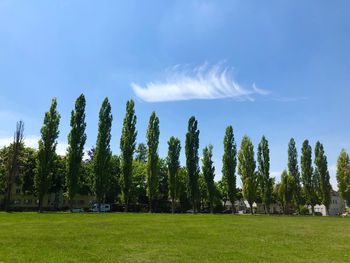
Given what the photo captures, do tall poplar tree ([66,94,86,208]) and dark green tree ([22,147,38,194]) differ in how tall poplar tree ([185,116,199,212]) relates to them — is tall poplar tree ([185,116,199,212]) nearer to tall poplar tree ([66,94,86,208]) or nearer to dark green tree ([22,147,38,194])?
tall poplar tree ([66,94,86,208])

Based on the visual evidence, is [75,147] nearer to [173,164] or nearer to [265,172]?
[173,164]

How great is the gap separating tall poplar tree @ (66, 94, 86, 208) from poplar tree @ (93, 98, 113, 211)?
294 centimetres

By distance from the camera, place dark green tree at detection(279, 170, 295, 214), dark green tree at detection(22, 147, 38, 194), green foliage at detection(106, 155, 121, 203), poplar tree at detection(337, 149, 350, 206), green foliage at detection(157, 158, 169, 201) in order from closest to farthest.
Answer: poplar tree at detection(337, 149, 350, 206) → dark green tree at detection(22, 147, 38, 194) → dark green tree at detection(279, 170, 295, 214) → green foliage at detection(106, 155, 121, 203) → green foliage at detection(157, 158, 169, 201)

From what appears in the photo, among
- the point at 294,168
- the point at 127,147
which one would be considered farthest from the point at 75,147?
the point at 294,168

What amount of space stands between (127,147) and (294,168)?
40714 millimetres

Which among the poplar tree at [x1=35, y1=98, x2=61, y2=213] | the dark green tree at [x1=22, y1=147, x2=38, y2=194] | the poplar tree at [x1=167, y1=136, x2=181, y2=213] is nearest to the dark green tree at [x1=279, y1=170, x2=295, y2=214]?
the poplar tree at [x1=167, y1=136, x2=181, y2=213]

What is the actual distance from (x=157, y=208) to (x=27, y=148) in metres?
31.3

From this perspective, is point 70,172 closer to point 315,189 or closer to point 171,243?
point 171,243

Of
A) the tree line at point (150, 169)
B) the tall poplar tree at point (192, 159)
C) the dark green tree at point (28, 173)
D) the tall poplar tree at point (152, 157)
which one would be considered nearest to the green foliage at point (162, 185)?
the tree line at point (150, 169)

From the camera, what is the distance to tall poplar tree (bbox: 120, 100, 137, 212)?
54.0 meters

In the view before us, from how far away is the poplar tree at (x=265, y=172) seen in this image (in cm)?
6925

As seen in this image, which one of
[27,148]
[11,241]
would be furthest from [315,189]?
[11,241]

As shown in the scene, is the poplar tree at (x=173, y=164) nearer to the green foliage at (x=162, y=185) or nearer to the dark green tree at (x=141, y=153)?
the green foliage at (x=162, y=185)

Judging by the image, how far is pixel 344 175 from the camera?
66.8 meters
